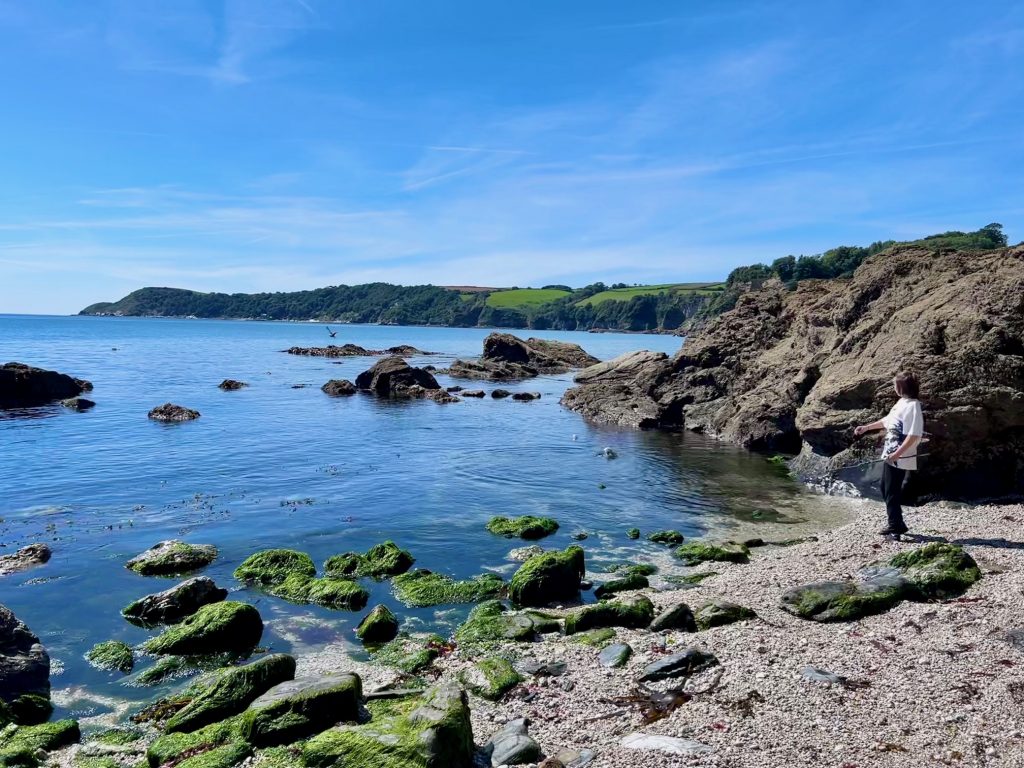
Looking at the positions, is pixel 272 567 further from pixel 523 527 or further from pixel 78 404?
pixel 78 404

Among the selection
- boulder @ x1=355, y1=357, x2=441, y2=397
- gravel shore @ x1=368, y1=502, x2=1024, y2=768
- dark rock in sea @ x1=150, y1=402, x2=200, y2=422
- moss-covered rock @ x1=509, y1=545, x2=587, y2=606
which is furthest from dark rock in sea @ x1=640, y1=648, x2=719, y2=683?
boulder @ x1=355, y1=357, x2=441, y2=397

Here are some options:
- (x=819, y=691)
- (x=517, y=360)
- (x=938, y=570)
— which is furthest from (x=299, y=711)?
(x=517, y=360)

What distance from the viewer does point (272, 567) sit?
53.4ft

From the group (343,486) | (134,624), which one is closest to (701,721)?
(134,624)

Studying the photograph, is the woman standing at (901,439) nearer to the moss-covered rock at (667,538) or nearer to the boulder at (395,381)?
the moss-covered rock at (667,538)

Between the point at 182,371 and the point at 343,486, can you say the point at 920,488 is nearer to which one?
the point at 343,486

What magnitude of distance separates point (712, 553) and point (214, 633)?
11.4 meters

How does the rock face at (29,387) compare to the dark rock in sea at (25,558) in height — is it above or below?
above

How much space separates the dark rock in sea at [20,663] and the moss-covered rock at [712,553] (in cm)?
1340

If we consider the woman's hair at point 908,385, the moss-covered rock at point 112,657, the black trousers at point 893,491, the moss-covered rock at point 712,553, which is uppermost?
the woman's hair at point 908,385

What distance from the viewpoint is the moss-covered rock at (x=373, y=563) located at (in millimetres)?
16500

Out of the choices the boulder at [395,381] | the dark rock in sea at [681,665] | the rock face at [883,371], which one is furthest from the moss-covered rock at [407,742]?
the boulder at [395,381]

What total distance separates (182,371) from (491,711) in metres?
73.7

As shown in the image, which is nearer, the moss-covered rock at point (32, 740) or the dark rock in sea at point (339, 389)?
the moss-covered rock at point (32, 740)
